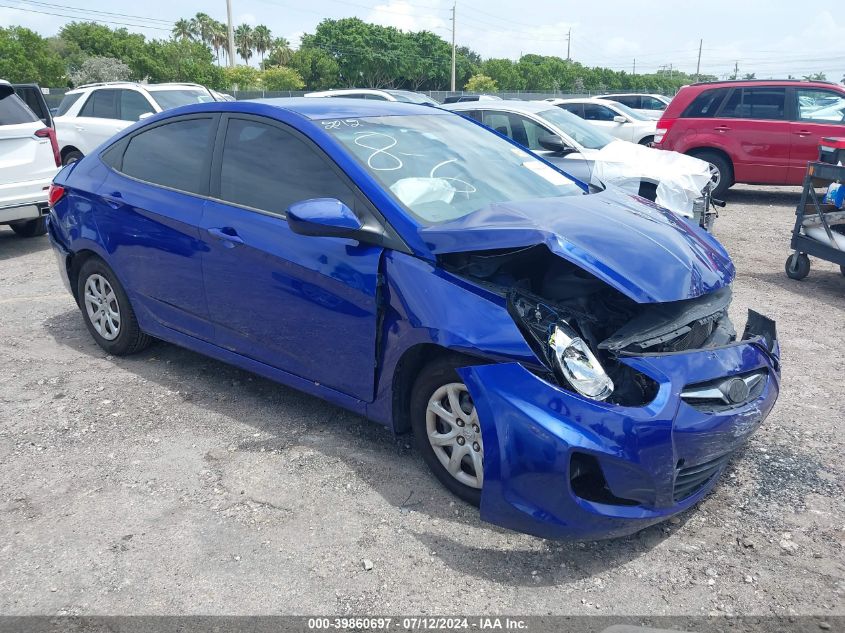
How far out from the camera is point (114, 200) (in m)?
4.69

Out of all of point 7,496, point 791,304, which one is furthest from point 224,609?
point 791,304

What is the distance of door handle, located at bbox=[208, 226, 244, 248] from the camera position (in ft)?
12.9

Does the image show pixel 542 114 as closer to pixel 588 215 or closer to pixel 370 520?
pixel 588 215

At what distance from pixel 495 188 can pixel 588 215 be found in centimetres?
59

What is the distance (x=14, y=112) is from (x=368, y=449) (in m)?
6.93

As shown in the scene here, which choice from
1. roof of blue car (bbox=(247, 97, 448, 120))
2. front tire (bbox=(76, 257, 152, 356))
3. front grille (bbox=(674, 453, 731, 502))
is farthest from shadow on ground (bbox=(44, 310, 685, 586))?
roof of blue car (bbox=(247, 97, 448, 120))

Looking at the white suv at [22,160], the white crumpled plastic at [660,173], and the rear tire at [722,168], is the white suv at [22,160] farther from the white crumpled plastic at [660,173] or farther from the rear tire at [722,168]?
the rear tire at [722,168]

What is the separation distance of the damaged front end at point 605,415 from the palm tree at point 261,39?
353 feet

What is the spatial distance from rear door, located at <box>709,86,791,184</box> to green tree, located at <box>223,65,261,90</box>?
45.0m

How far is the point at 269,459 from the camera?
3758 millimetres

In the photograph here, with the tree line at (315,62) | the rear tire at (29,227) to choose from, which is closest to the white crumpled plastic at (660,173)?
the rear tire at (29,227)

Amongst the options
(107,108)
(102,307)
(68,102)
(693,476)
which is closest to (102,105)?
(107,108)

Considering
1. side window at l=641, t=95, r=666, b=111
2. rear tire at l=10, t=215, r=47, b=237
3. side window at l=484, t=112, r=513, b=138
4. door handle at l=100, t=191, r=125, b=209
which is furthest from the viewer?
side window at l=641, t=95, r=666, b=111

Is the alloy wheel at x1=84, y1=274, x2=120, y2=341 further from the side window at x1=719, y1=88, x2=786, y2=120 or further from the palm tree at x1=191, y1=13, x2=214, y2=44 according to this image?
the palm tree at x1=191, y1=13, x2=214, y2=44
